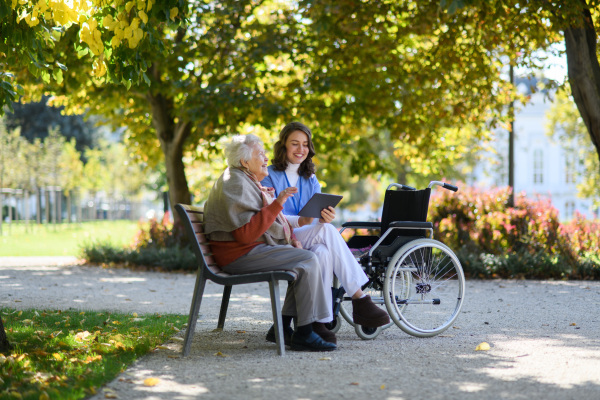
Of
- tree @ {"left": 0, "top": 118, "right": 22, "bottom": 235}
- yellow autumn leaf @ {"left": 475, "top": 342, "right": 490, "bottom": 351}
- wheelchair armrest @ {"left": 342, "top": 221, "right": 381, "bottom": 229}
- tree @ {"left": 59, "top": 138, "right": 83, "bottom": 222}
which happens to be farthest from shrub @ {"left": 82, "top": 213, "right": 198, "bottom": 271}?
tree @ {"left": 59, "top": 138, "right": 83, "bottom": 222}

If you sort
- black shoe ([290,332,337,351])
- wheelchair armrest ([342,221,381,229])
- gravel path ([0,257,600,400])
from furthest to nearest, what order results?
wheelchair armrest ([342,221,381,229]), black shoe ([290,332,337,351]), gravel path ([0,257,600,400])

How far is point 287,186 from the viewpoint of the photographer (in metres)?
5.68

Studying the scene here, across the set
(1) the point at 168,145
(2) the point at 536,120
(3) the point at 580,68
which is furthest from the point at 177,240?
(2) the point at 536,120

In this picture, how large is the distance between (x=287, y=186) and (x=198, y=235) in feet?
3.04

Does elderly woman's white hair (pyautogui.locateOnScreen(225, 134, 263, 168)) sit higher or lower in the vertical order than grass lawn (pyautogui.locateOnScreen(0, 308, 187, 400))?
higher

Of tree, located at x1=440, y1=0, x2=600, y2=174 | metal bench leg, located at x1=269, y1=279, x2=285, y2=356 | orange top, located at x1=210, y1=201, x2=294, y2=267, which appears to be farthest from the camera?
tree, located at x1=440, y1=0, x2=600, y2=174

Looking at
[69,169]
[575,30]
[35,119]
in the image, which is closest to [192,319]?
[575,30]

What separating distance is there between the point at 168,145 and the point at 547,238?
7159 mm

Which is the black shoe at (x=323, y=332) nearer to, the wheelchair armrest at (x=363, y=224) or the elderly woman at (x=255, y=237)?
the elderly woman at (x=255, y=237)

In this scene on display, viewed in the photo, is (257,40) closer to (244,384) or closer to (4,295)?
(4,295)

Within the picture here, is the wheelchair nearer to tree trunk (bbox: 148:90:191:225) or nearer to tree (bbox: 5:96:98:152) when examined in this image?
tree trunk (bbox: 148:90:191:225)

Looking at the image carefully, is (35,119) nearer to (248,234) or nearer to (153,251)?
(153,251)

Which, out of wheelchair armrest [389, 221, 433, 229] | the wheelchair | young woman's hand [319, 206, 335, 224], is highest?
young woman's hand [319, 206, 335, 224]

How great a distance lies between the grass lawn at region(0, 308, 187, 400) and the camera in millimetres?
3920
